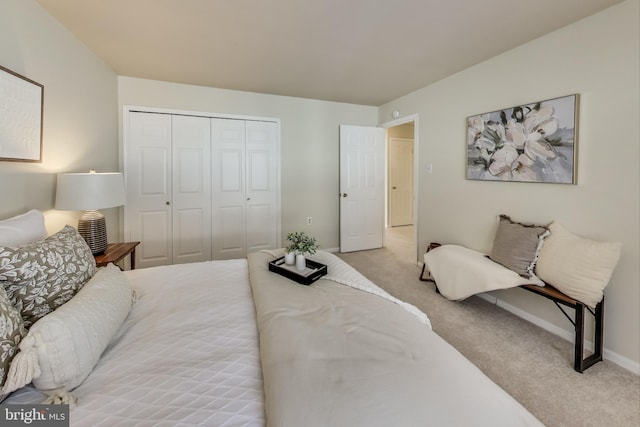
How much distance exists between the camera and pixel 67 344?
86 centimetres

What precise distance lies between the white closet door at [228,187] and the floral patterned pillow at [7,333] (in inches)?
113

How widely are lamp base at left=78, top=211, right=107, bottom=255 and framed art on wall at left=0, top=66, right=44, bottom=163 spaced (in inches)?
20.1

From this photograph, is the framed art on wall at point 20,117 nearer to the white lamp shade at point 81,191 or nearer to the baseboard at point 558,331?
the white lamp shade at point 81,191

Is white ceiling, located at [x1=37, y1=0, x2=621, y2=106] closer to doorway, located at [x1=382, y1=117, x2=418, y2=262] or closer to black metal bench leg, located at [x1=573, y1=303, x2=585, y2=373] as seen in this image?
black metal bench leg, located at [x1=573, y1=303, x2=585, y2=373]

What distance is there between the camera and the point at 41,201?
1.89m

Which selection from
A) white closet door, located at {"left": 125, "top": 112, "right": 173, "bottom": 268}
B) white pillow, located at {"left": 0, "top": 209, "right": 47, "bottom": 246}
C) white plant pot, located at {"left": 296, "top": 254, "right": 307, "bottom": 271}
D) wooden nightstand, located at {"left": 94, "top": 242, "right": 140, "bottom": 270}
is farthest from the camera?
white closet door, located at {"left": 125, "top": 112, "right": 173, "bottom": 268}

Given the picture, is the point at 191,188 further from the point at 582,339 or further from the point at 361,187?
the point at 582,339

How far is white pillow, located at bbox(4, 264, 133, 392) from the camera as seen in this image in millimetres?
783

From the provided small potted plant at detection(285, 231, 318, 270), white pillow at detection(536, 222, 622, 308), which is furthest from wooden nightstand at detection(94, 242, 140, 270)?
white pillow at detection(536, 222, 622, 308)

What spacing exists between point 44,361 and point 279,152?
3.40m

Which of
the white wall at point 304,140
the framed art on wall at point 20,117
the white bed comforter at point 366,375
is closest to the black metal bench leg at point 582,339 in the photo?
the white bed comforter at point 366,375

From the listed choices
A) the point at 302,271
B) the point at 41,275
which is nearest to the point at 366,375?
the point at 302,271

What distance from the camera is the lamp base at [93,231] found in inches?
83.0

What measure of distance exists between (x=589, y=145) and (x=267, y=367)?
2.57 metres
